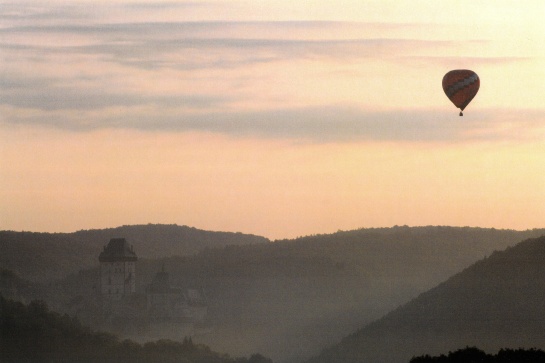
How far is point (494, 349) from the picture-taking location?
147m

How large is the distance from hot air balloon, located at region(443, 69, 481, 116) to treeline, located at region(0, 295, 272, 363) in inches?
2242

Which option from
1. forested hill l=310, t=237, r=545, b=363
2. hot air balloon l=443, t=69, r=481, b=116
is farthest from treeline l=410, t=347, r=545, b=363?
forested hill l=310, t=237, r=545, b=363

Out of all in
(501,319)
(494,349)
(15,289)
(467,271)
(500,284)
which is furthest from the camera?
(15,289)

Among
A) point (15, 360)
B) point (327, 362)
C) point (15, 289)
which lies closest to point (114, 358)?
point (15, 360)

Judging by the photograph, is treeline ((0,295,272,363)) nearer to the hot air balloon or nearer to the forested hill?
the forested hill

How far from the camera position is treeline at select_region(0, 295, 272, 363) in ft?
520

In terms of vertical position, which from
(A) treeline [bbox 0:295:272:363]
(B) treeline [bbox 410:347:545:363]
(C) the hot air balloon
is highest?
(C) the hot air balloon

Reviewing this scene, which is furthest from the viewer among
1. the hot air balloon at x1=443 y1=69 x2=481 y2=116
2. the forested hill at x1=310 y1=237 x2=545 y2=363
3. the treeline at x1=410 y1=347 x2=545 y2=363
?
the forested hill at x1=310 y1=237 x2=545 y2=363

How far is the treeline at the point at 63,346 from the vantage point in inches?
6240

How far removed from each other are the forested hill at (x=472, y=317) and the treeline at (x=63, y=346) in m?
15.8

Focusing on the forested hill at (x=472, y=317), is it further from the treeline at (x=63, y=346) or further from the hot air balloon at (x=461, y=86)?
the hot air balloon at (x=461, y=86)

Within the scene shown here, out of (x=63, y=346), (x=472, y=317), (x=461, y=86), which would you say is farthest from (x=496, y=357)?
(x=63, y=346)

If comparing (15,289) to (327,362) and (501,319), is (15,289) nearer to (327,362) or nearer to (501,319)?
(327,362)

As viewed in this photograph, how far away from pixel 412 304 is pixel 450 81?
249ft
